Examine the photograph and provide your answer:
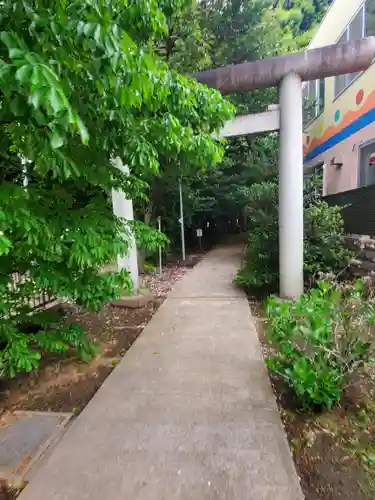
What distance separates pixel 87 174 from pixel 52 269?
2.94 ft

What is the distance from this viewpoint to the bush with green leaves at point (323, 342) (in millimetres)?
2428

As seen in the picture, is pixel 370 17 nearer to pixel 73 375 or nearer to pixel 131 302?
pixel 131 302

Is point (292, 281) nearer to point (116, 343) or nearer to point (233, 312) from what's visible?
point (233, 312)

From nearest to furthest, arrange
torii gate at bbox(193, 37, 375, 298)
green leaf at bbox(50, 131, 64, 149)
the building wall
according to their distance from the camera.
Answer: green leaf at bbox(50, 131, 64, 149) < torii gate at bbox(193, 37, 375, 298) < the building wall

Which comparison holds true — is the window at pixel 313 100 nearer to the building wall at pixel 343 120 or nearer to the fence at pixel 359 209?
the building wall at pixel 343 120

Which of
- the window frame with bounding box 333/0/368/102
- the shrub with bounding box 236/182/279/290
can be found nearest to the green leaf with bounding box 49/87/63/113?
the shrub with bounding box 236/182/279/290

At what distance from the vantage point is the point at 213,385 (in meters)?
3.03

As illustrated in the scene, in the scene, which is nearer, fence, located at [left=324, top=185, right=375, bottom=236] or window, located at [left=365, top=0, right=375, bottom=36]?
fence, located at [left=324, top=185, right=375, bottom=236]

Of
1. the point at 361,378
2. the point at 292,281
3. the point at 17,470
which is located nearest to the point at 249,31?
the point at 292,281

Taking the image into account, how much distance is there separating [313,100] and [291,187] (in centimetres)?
816

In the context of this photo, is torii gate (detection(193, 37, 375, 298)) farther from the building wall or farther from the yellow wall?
the yellow wall

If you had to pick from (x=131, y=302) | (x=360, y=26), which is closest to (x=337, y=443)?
(x=131, y=302)

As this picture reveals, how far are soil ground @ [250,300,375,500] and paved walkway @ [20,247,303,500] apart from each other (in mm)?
125

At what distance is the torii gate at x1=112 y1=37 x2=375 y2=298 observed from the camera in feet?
17.0
